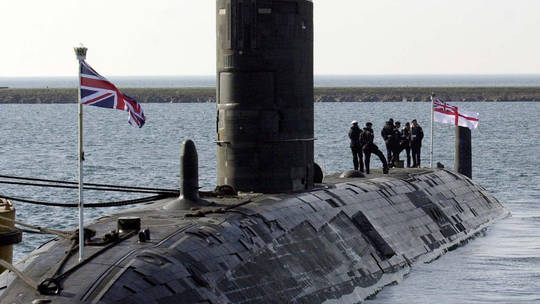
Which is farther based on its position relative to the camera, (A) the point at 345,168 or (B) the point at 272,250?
(A) the point at 345,168

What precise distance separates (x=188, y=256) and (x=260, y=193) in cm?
641

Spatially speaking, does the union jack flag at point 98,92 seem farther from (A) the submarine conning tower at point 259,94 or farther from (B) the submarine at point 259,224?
(A) the submarine conning tower at point 259,94

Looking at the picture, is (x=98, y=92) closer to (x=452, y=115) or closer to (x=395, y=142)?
(x=395, y=142)

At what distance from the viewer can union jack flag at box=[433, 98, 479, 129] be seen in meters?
39.1

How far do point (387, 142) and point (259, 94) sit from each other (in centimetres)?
1395

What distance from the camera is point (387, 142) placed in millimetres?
36875

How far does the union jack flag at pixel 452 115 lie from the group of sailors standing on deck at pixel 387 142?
121cm

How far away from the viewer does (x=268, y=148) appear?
2372 centimetres

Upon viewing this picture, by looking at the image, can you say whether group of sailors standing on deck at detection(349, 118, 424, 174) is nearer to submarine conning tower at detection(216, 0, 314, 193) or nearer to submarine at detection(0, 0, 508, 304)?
submarine at detection(0, 0, 508, 304)

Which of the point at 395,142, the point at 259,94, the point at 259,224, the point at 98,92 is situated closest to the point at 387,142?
the point at 395,142

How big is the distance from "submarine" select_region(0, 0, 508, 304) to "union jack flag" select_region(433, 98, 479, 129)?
24.5ft

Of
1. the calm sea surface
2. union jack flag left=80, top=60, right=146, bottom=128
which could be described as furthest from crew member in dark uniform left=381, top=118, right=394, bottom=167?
union jack flag left=80, top=60, right=146, bottom=128

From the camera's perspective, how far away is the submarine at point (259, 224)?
16.5 meters

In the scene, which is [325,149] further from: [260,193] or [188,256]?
[188,256]
